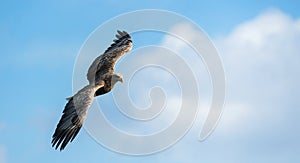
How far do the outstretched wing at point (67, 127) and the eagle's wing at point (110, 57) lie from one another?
12.4 feet

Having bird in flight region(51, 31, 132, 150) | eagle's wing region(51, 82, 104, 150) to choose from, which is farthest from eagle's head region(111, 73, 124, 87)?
eagle's wing region(51, 82, 104, 150)

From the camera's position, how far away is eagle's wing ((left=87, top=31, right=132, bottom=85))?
31.8 meters

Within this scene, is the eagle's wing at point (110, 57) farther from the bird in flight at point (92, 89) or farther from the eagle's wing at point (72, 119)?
the eagle's wing at point (72, 119)

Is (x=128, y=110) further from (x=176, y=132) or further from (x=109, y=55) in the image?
(x=109, y=55)

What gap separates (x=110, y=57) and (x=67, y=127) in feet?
26.6

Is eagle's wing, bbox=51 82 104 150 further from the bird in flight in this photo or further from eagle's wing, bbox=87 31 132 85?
eagle's wing, bbox=87 31 132 85

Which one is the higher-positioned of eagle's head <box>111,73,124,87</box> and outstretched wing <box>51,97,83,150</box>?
eagle's head <box>111,73,124,87</box>

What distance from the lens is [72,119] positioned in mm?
26109

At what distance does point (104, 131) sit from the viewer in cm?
2767

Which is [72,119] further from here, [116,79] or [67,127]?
[116,79]

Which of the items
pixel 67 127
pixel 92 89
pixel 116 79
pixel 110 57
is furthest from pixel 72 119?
pixel 110 57

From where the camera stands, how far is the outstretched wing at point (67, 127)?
83.8 ft

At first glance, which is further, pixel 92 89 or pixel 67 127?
pixel 92 89

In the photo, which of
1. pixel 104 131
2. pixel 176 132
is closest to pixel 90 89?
pixel 104 131
